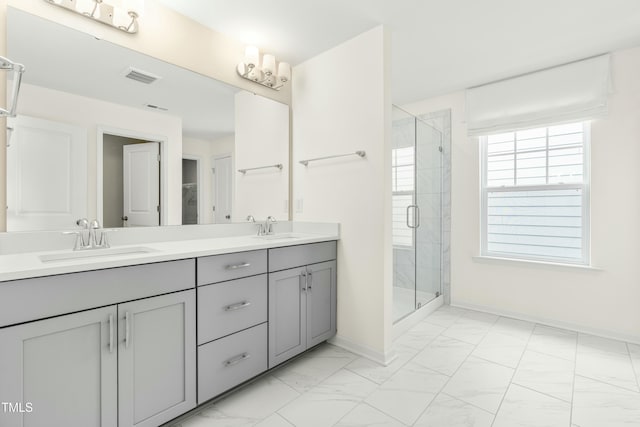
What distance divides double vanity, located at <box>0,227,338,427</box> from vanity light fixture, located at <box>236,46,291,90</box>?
4.32 feet

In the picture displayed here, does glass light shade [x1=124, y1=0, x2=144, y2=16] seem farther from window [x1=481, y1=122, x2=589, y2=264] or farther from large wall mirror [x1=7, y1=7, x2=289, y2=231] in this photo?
window [x1=481, y1=122, x2=589, y2=264]

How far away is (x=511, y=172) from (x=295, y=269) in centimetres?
244

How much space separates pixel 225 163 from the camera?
2227 mm

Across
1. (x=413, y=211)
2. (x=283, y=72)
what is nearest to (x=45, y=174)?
(x=283, y=72)

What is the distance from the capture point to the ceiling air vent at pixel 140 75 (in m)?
1.76

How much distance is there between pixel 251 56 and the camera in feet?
7.30

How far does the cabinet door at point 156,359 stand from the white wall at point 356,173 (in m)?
1.19

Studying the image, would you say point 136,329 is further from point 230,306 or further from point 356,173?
point 356,173

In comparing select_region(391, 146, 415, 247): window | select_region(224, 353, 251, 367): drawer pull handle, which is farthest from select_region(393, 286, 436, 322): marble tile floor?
select_region(224, 353, 251, 367): drawer pull handle

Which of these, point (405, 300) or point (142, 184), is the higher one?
point (142, 184)

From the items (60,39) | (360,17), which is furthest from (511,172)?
(60,39)

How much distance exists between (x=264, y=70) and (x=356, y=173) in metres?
1.07

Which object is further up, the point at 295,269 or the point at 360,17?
the point at 360,17

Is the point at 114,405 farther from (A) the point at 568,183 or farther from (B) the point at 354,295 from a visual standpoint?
(A) the point at 568,183
